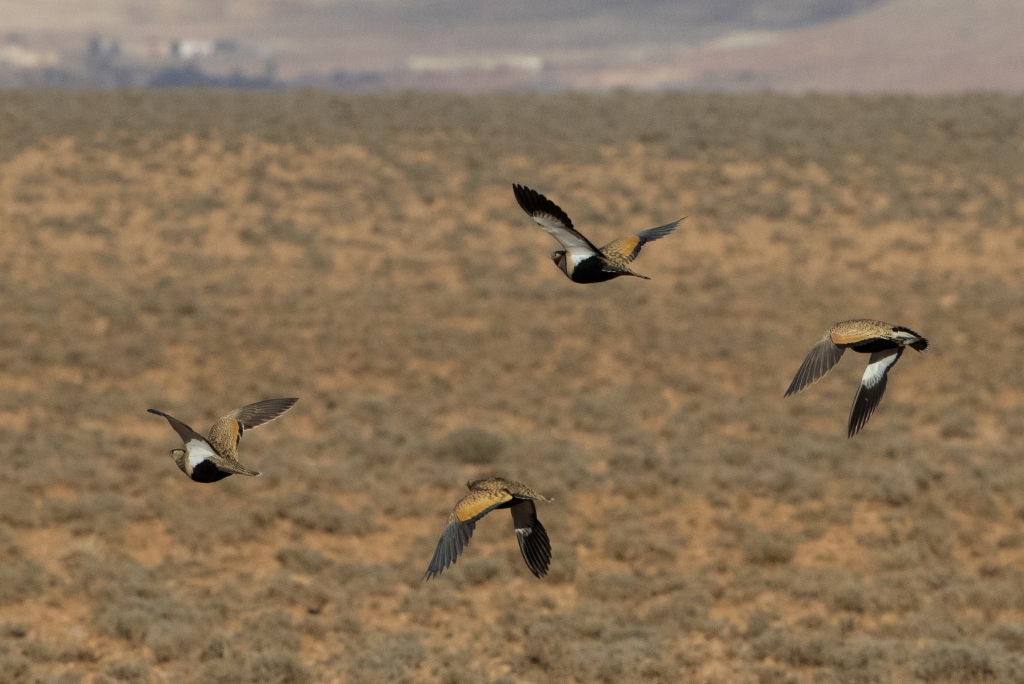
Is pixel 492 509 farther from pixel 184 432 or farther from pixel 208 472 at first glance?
pixel 184 432

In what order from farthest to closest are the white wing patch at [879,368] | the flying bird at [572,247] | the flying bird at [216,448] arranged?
the white wing patch at [879,368] → the flying bird at [572,247] → the flying bird at [216,448]

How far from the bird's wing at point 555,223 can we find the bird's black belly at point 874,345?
40.5 inches

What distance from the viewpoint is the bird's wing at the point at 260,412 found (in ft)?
12.6

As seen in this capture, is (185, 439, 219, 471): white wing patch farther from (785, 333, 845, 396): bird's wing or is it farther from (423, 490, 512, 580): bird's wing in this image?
(785, 333, 845, 396): bird's wing

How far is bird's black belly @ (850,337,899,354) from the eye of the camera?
3.29m

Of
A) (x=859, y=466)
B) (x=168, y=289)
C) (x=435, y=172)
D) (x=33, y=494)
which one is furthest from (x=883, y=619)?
(x=435, y=172)

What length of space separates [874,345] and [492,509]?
1568 millimetres

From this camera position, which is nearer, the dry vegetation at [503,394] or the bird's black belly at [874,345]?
the bird's black belly at [874,345]

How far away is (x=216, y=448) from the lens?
341cm

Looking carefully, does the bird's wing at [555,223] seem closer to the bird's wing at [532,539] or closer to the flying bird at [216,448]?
the bird's wing at [532,539]

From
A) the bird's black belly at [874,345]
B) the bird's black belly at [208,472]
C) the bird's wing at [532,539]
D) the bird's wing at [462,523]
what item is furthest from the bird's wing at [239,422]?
the bird's black belly at [874,345]

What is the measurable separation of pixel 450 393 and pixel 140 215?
19.0m

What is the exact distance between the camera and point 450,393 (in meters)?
21.3

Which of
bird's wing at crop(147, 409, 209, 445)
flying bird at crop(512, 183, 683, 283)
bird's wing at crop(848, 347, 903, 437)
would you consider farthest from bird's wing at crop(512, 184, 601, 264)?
bird's wing at crop(147, 409, 209, 445)
